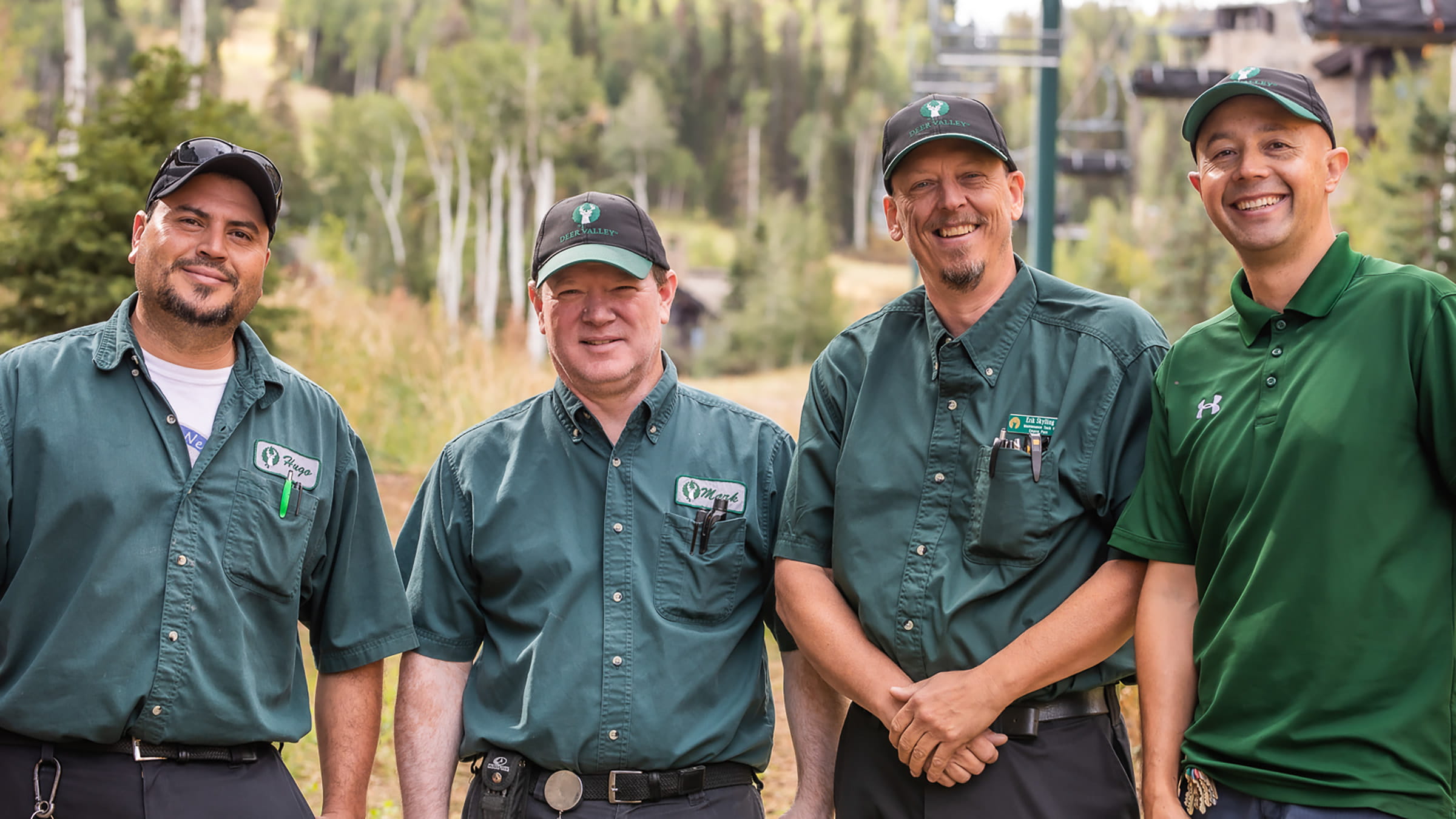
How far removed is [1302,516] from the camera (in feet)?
8.13

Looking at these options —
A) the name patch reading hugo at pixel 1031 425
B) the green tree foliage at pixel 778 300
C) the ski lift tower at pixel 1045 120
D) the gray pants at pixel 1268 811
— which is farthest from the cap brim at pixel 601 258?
the green tree foliage at pixel 778 300

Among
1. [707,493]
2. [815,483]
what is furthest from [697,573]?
[815,483]

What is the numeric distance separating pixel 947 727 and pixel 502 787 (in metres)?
1.16

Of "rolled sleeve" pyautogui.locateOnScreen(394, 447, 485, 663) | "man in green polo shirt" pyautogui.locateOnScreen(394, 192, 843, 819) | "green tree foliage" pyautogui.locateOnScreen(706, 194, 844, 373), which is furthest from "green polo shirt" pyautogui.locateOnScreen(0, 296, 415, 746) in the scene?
"green tree foliage" pyautogui.locateOnScreen(706, 194, 844, 373)

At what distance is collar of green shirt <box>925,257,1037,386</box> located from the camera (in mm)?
3041

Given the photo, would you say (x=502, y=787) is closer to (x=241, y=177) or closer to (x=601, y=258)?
(x=601, y=258)

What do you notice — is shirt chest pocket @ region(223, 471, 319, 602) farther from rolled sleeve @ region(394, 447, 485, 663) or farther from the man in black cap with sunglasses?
rolled sleeve @ region(394, 447, 485, 663)

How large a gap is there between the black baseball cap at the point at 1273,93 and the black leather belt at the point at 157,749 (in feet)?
8.60

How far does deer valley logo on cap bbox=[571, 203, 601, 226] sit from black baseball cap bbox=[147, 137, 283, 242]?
0.76m

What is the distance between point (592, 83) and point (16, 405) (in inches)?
1456

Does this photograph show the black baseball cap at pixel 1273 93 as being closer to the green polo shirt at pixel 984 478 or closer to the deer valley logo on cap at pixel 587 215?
the green polo shirt at pixel 984 478

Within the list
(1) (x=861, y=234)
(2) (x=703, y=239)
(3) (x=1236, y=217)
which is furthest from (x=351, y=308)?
(1) (x=861, y=234)

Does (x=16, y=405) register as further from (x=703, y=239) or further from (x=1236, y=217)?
(x=703, y=239)

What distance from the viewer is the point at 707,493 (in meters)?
3.42
